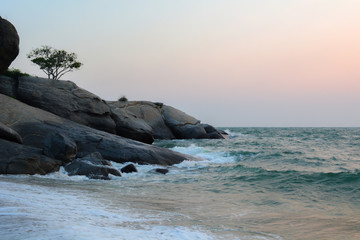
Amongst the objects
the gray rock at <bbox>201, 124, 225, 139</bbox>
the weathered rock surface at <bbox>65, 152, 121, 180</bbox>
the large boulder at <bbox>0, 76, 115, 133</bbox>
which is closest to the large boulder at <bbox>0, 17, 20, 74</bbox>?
the large boulder at <bbox>0, 76, 115, 133</bbox>

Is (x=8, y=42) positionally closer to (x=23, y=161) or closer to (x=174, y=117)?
(x=23, y=161)

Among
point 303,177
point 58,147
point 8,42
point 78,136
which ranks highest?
point 8,42

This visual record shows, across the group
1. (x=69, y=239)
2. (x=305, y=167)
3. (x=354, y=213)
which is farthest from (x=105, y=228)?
(x=305, y=167)

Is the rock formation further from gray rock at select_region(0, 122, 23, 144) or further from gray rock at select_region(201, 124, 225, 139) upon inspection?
gray rock at select_region(201, 124, 225, 139)

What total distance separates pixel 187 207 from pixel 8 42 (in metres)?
18.1

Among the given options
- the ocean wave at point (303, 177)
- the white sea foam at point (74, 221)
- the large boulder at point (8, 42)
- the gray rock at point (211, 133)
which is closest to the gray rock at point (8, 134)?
the white sea foam at point (74, 221)

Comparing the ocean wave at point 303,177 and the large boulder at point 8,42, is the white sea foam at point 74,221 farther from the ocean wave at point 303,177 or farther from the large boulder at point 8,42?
the large boulder at point 8,42

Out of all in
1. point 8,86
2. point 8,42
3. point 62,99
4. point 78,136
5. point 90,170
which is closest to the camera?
point 90,170

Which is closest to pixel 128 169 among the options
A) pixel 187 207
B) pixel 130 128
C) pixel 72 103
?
pixel 187 207

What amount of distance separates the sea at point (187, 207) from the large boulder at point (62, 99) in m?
9.74

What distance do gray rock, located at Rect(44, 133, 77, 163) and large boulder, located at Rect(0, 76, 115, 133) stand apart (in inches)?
316

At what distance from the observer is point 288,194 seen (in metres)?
11.8

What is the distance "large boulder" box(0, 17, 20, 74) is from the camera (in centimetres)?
2122

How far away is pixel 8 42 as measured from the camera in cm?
2139
